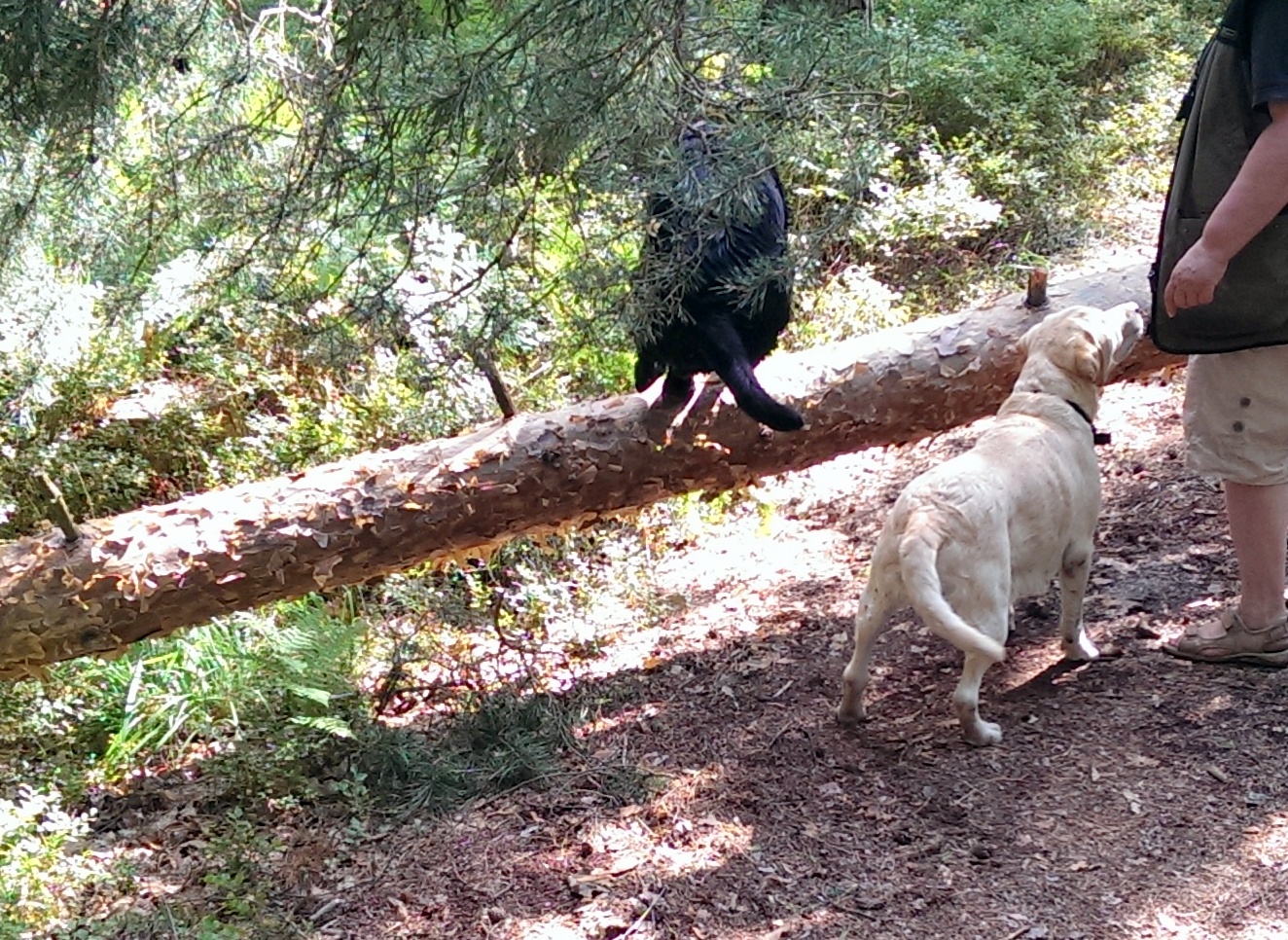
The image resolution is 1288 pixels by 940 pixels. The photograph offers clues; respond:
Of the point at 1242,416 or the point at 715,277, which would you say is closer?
the point at 1242,416

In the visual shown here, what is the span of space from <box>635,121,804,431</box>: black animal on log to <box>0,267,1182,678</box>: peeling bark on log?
35 centimetres

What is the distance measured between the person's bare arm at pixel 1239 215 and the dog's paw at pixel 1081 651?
1242 mm

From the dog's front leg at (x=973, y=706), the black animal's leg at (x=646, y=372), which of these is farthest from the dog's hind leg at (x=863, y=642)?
the black animal's leg at (x=646, y=372)

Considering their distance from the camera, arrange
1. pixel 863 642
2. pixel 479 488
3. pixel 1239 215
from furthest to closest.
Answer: pixel 479 488, pixel 863 642, pixel 1239 215

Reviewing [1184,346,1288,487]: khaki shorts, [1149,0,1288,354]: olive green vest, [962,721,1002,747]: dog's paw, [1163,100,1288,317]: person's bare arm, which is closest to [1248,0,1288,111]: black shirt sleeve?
[1163,100,1288,317]: person's bare arm

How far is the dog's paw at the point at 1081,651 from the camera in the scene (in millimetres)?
3641

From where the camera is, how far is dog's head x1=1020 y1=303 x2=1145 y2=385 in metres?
3.57

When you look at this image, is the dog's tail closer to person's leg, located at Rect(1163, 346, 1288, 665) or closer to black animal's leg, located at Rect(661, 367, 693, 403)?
person's leg, located at Rect(1163, 346, 1288, 665)

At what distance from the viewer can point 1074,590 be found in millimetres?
3541

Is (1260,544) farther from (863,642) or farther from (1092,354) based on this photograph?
(863,642)

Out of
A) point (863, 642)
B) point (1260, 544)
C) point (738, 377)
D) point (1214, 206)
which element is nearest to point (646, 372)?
point (738, 377)

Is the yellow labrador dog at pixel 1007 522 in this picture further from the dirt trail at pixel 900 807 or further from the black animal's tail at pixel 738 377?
the black animal's tail at pixel 738 377

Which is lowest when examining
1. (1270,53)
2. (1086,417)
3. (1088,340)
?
(1086,417)

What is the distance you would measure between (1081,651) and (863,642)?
0.87m
